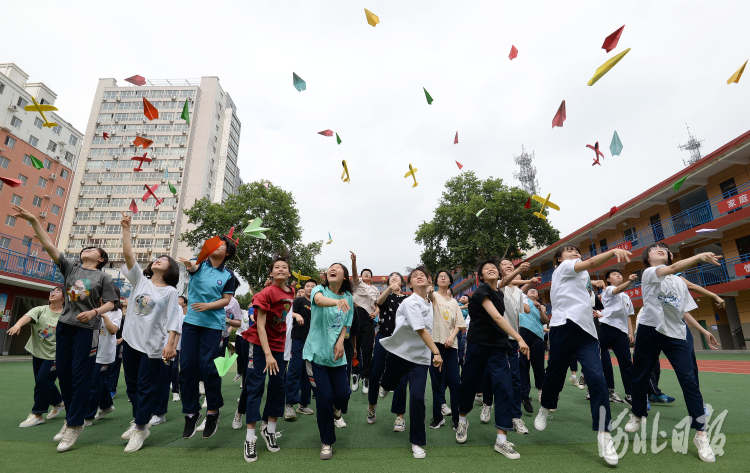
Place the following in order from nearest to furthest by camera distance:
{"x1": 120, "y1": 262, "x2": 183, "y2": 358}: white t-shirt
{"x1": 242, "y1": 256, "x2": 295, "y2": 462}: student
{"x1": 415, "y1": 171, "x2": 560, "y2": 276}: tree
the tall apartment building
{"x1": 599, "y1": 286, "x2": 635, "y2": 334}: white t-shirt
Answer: {"x1": 242, "y1": 256, "x2": 295, "y2": 462}: student → {"x1": 120, "y1": 262, "x2": 183, "y2": 358}: white t-shirt → {"x1": 599, "y1": 286, "x2": 635, "y2": 334}: white t-shirt → {"x1": 415, "y1": 171, "x2": 560, "y2": 276}: tree → the tall apartment building

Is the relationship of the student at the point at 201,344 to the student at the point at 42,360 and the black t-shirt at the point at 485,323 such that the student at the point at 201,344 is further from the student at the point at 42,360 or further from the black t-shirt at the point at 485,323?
the black t-shirt at the point at 485,323

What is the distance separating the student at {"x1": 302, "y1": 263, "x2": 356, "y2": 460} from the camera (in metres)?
3.08

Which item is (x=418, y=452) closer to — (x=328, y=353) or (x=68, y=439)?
(x=328, y=353)

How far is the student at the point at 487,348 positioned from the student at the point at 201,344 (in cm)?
232

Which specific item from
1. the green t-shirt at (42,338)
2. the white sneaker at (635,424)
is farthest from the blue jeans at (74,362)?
the white sneaker at (635,424)

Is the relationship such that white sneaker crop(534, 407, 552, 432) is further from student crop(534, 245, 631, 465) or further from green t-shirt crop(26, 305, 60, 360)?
green t-shirt crop(26, 305, 60, 360)

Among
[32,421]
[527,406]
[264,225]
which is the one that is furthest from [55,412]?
Answer: [264,225]

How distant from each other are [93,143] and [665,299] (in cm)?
6208

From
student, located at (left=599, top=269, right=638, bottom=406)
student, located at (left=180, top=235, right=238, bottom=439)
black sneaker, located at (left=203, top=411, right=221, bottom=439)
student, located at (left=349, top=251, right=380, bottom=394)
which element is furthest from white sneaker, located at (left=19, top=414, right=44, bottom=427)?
student, located at (left=599, top=269, right=638, bottom=406)

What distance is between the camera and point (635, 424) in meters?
3.54

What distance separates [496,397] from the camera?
3.24 metres

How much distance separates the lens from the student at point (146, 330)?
3318mm

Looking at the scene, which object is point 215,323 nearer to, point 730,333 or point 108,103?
point 730,333

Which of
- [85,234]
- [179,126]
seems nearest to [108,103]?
[179,126]
